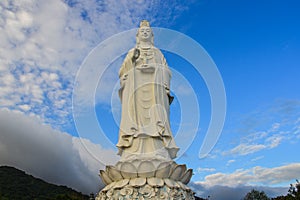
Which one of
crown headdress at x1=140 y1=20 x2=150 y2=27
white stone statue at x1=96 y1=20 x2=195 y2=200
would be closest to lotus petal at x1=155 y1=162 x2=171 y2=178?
white stone statue at x1=96 y1=20 x2=195 y2=200

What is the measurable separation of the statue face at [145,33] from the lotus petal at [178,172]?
15.4 ft

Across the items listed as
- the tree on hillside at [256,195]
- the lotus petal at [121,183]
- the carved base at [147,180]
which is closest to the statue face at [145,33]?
the carved base at [147,180]

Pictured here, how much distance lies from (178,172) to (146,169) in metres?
0.82

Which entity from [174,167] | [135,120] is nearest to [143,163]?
[174,167]

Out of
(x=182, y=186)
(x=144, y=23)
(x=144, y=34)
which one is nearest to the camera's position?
(x=182, y=186)

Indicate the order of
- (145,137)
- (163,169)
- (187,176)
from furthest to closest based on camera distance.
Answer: (145,137) → (187,176) → (163,169)

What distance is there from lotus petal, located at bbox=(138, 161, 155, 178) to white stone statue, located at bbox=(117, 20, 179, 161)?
1.55 feet

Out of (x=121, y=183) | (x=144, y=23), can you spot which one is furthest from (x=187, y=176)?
(x=144, y=23)

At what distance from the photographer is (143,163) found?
8375 mm

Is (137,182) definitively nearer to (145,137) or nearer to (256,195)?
(145,137)

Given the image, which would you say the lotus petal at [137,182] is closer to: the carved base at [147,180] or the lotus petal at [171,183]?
the carved base at [147,180]

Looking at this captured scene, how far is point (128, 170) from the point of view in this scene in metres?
8.41

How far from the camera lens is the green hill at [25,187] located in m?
23.0

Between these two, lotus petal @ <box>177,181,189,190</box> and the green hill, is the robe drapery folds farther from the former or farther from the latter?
the green hill
